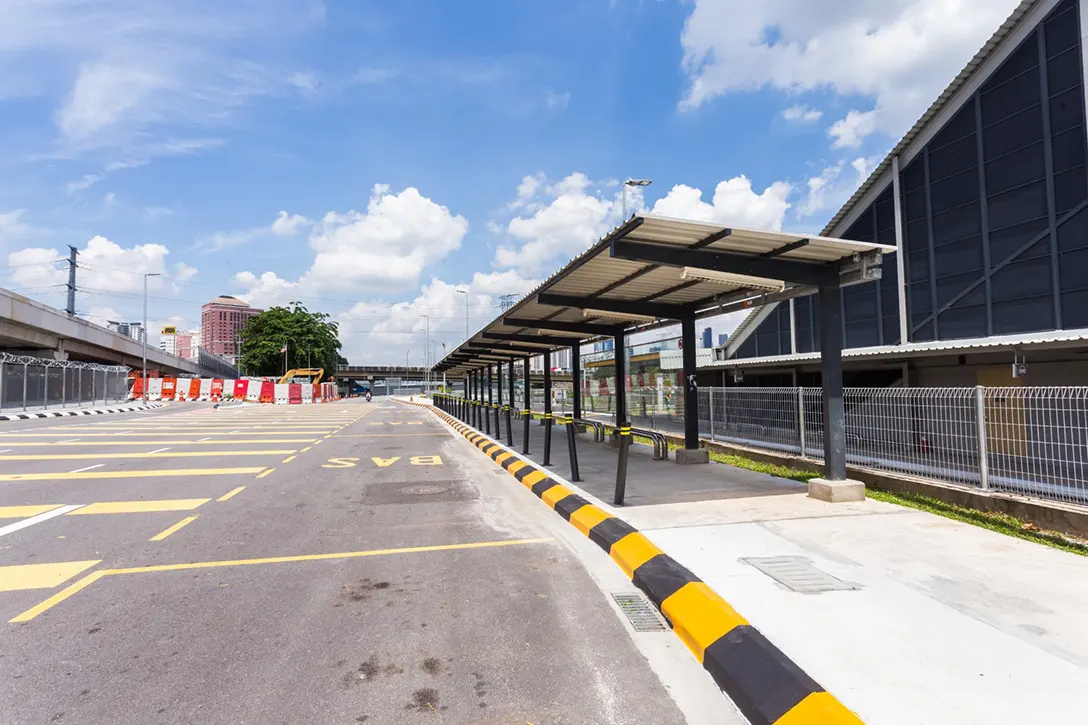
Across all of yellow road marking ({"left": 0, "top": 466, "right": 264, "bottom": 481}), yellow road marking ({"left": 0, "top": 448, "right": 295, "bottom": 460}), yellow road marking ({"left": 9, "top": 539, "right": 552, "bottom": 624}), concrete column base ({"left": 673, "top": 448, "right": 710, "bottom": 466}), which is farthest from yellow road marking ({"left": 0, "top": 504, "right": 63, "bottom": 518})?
concrete column base ({"left": 673, "top": 448, "right": 710, "bottom": 466})

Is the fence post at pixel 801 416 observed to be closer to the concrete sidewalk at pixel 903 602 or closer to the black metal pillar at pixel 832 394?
the black metal pillar at pixel 832 394

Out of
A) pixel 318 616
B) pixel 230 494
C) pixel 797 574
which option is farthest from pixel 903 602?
pixel 230 494

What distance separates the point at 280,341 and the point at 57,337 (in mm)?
35649

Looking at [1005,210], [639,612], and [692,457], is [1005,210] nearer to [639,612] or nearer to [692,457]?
[692,457]

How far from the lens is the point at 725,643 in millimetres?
3533

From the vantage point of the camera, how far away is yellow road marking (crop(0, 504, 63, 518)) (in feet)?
24.0

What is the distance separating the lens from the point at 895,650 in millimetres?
3395

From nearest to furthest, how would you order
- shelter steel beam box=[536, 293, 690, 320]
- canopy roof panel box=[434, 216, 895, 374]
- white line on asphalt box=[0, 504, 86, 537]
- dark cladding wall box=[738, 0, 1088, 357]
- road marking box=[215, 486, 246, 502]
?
1. white line on asphalt box=[0, 504, 86, 537]
2. canopy roof panel box=[434, 216, 895, 374]
3. road marking box=[215, 486, 246, 502]
4. shelter steel beam box=[536, 293, 690, 320]
5. dark cladding wall box=[738, 0, 1088, 357]

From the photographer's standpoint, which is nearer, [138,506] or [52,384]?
[138,506]

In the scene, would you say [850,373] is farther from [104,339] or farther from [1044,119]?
[104,339]

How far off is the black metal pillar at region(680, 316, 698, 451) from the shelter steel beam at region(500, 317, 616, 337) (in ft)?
→ 10.8

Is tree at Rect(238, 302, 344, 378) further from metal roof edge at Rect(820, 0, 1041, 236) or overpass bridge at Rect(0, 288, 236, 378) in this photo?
metal roof edge at Rect(820, 0, 1041, 236)

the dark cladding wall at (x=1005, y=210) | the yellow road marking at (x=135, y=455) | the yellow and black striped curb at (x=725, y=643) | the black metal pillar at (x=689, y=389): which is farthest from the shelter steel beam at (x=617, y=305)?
the dark cladding wall at (x=1005, y=210)

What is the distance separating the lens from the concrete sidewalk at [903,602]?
Answer: 9.66 feet
